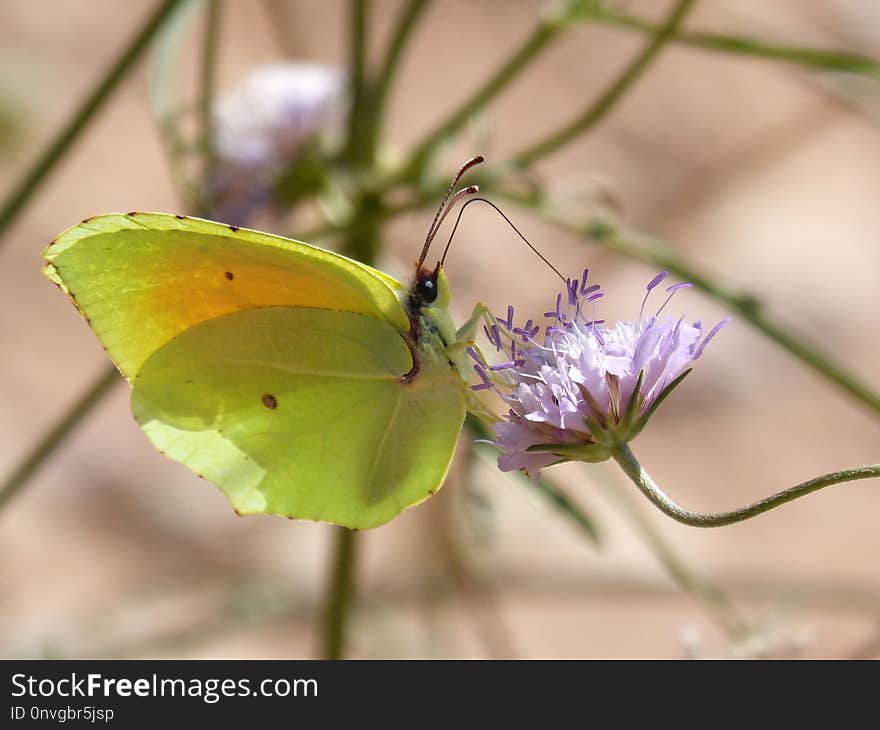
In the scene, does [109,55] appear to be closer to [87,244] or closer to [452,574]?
[452,574]

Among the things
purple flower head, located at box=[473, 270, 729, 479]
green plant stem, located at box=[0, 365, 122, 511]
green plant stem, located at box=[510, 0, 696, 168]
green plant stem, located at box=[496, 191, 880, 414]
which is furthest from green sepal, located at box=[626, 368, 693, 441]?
green plant stem, located at box=[0, 365, 122, 511]

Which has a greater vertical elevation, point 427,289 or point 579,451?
point 427,289

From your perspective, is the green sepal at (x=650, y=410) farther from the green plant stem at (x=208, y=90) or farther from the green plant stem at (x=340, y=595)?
the green plant stem at (x=208, y=90)

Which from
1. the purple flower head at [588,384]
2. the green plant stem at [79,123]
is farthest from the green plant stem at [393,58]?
the purple flower head at [588,384]

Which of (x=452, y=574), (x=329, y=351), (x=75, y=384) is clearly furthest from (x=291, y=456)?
(x=75, y=384)

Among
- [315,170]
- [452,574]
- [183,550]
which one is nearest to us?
[315,170]

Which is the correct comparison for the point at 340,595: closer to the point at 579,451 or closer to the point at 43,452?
Result: the point at 43,452

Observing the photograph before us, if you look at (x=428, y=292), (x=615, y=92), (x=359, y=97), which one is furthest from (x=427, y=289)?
(x=359, y=97)
